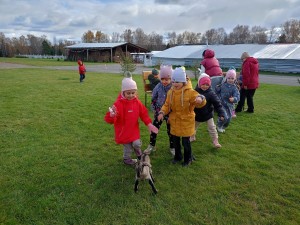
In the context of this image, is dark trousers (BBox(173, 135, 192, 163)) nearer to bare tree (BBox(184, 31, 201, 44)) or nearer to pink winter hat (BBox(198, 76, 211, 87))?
pink winter hat (BBox(198, 76, 211, 87))

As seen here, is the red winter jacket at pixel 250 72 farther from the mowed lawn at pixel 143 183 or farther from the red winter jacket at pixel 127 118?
the red winter jacket at pixel 127 118

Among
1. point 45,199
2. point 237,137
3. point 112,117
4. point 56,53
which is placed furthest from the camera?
point 56,53

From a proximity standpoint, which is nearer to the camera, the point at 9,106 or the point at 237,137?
the point at 237,137

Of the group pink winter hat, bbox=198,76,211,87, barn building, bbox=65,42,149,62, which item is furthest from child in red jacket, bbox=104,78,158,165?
barn building, bbox=65,42,149,62

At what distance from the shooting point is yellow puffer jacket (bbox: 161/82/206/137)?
3.73m

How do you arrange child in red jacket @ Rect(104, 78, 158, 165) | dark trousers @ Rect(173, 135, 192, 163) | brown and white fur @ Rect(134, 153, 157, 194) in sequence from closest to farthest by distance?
brown and white fur @ Rect(134, 153, 157, 194), child in red jacket @ Rect(104, 78, 158, 165), dark trousers @ Rect(173, 135, 192, 163)

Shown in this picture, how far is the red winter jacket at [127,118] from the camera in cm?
374

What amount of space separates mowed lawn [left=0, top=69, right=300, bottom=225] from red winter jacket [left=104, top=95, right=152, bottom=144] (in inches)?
22.1

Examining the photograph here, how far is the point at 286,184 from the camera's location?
3.56 meters

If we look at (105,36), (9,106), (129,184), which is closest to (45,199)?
(129,184)

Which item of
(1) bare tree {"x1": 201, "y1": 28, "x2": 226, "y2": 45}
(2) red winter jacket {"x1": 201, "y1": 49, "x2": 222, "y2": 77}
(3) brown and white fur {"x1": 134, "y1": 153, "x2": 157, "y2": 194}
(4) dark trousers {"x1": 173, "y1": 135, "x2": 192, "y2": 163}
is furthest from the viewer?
(1) bare tree {"x1": 201, "y1": 28, "x2": 226, "y2": 45}

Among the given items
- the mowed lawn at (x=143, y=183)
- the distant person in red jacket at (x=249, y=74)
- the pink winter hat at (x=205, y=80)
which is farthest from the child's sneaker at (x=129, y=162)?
the distant person in red jacket at (x=249, y=74)

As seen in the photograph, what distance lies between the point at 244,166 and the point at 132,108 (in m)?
2.10

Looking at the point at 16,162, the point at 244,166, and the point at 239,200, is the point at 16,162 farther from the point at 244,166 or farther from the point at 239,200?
the point at 244,166
